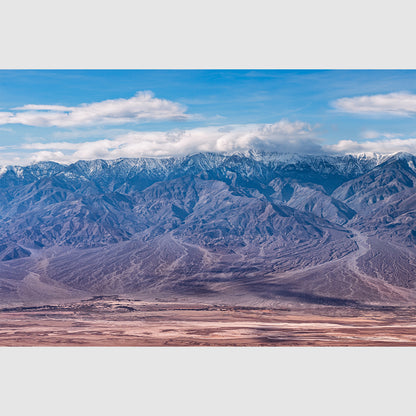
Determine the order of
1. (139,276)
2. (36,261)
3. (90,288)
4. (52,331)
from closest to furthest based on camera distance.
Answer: (52,331) → (90,288) → (139,276) → (36,261)

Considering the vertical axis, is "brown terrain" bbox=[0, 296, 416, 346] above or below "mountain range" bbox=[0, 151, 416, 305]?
below

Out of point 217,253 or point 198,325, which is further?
point 217,253

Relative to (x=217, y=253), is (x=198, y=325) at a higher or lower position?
lower

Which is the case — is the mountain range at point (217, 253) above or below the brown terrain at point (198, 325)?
above

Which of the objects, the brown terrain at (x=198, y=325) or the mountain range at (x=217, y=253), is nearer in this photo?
the brown terrain at (x=198, y=325)

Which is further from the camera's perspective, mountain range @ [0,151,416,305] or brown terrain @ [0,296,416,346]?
mountain range @ [0,151,416,305]

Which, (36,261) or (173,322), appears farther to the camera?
(36,261)

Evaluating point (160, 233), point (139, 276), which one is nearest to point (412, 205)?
point (160, 233)

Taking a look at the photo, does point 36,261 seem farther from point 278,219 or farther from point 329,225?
point 329,225
